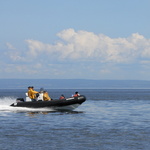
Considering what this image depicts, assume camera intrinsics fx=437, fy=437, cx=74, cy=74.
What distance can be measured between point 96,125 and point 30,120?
5.92 meters

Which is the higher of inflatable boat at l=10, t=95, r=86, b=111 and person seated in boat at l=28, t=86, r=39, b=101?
person seated in boat at l=28, t=86, r=39, b=101

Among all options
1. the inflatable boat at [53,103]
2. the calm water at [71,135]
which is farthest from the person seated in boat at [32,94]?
the calm water at [71,135]

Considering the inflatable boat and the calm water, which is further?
the inflatable boat

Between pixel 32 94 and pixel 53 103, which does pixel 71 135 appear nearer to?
pixel 53 103

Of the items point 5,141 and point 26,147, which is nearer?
point 26,147

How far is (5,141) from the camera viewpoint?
22.0 m

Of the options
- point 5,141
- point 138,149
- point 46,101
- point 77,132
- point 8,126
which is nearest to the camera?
point 138,149

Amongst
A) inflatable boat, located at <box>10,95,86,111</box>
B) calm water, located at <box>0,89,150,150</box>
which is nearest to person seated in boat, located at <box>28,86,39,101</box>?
inflatable boat, located at <box>10,95,86,111</box>

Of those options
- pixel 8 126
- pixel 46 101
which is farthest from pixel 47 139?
pixel 46 101

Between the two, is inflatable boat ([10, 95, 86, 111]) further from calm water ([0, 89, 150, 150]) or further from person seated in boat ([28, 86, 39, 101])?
calm water ([0, 89, 150, 150])

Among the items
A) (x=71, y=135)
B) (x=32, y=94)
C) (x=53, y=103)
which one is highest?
(x=32, y=94)

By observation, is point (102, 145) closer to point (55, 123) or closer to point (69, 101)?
point (55, 123)

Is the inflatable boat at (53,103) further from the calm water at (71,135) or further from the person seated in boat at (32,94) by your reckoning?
the calm water at (71,135)

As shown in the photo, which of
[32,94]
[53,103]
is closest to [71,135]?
[53,103]
